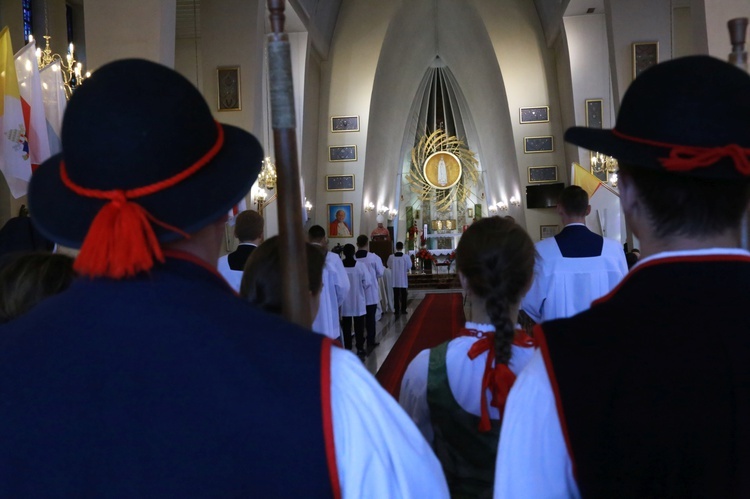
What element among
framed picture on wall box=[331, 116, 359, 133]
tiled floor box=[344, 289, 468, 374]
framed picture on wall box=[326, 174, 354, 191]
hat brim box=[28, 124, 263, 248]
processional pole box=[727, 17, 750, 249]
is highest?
framed picture on wall box=[331, 116, 359, 133]

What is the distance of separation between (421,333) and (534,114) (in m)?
11.4

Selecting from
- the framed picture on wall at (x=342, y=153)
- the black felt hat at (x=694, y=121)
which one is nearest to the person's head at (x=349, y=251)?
the black felt hat at (x=694, y=121)

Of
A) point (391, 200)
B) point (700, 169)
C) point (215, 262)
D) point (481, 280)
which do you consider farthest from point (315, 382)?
point (391, 200)

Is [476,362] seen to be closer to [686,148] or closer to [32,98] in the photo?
[686,148]

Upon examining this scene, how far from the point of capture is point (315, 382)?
944mm

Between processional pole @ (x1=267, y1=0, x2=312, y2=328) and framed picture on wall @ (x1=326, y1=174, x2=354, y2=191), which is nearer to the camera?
processional pole @ (x1=267, y1=0, x2=312, y2=328)

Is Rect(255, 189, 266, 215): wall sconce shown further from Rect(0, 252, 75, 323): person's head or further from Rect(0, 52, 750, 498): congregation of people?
Rect(0, 52, 750, 498): congregation of people

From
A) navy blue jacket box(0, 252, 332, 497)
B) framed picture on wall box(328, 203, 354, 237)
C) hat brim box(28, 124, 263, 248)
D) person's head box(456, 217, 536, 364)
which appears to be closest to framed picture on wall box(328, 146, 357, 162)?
framed picture on wall box(328, 203, 354, 237)

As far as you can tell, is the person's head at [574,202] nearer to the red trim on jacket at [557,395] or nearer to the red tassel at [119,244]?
the red trim on jacket at [557,395]

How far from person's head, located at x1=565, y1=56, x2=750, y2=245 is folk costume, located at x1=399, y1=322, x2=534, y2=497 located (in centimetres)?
89

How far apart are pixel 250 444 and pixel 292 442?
0.21 feet

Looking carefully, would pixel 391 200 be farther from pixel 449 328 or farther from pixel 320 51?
pixel 449 328

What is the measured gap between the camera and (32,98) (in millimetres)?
5750

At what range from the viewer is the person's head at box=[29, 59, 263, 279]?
971 mm
